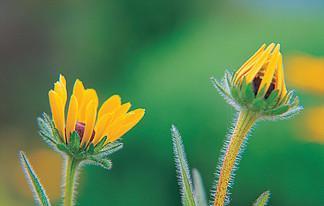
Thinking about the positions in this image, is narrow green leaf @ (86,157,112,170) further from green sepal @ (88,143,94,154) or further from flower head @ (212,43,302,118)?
flower head @ (212,43,302,118)

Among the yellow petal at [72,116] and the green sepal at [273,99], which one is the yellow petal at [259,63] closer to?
the green sepal at [273,99]

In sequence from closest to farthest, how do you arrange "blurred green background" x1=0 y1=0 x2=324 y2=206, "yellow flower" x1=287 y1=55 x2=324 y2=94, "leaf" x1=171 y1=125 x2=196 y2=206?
"leaf" x1=171 y1=125 x2=196 y2=206, "blurred green background" x1=0 y1=0 x2=324 y2=206, "yellow flower" x1=287 y1=55 x2=324 y2=94

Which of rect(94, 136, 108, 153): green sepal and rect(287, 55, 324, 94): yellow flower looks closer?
rect(94, 136, 108, 153): green sepal

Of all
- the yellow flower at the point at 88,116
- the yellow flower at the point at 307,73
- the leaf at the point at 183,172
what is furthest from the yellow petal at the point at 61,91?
the yellow flower at the point at 307,73

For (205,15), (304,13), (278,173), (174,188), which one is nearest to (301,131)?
(278,173)

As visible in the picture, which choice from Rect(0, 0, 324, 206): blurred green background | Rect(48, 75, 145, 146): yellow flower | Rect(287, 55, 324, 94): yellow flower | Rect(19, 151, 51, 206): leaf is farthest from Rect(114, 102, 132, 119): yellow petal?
Rect(287, 55, 324, 94): yellow flower

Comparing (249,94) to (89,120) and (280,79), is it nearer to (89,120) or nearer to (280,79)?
(280,79)
